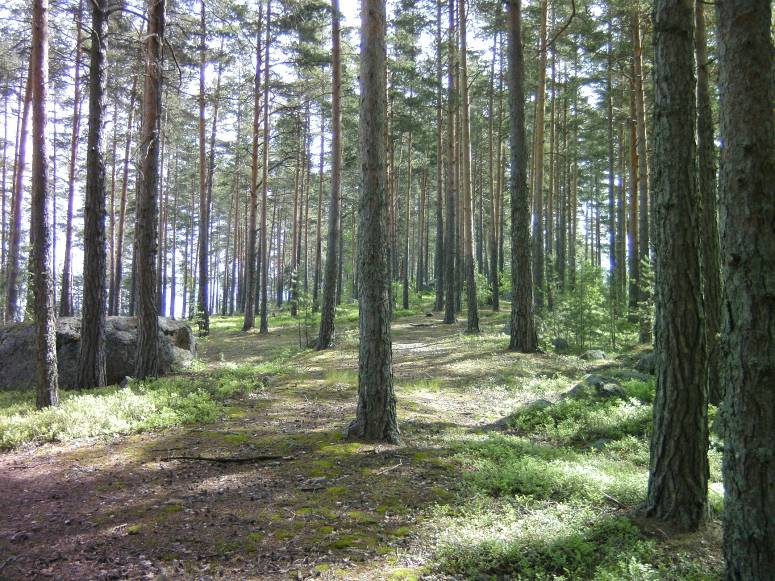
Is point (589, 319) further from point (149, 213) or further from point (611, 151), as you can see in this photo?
point (149, 213)

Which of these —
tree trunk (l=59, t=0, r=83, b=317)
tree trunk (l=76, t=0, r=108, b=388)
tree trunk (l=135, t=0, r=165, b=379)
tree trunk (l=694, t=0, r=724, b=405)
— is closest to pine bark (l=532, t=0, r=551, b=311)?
tree trunk (l=694, t=0, r=724, b=405)

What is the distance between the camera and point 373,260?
5945mm

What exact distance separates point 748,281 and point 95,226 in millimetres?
9508

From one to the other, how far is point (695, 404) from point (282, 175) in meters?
36.5

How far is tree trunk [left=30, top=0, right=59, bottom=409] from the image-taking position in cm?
700

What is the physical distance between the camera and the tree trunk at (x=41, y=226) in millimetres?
6996

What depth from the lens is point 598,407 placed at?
294 inches

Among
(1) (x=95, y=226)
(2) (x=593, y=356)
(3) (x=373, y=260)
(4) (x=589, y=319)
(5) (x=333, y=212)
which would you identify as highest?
(5) (x=333, y=212)

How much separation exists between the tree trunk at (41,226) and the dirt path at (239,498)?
1.64 metres

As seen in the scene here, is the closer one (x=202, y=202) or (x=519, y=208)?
(x=519, y=208)

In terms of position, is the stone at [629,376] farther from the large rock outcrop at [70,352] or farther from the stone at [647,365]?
the large rock outcrop at [70,352]

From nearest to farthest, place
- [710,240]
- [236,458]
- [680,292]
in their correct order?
[680,292] < [236,458] < [710,240]

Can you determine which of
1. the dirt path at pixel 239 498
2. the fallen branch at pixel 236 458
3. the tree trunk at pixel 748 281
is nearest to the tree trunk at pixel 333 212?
the dirt path at pixel 239 498

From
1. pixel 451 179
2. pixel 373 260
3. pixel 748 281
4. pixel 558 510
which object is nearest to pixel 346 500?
pixel 558 510
